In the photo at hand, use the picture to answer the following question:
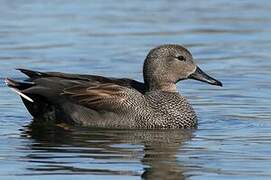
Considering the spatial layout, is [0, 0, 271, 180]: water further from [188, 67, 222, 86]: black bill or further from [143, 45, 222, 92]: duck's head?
[143, 45, 222, 92]: duck's head

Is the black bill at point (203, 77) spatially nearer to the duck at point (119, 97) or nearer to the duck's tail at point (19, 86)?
the duck at point (119, 97)

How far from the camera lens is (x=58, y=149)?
12.6 metres

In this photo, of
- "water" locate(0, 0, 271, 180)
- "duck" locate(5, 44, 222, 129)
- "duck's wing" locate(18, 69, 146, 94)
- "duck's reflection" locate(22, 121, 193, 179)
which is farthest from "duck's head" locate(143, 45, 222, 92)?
"duck's reflection" locate(22, 121, 193, 179)

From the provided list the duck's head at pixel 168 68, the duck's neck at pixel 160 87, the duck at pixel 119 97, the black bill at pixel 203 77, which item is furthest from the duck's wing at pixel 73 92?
the black bill at pixel 203 77

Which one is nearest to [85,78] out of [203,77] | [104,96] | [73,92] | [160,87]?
[73,92]

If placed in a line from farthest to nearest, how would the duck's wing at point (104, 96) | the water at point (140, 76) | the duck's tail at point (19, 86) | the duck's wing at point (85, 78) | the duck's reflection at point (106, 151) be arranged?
the duck's wing at point (85, 78) < the duck's tail at point (19, 86) < the duck's wing at point (104, 96) < the water at point (140, 76) < the duck's reflection at point (106, 151)

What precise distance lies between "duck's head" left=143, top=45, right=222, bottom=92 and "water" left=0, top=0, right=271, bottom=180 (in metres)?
0.58

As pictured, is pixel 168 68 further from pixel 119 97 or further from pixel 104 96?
pixel 104 96

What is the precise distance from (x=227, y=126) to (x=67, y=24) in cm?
847

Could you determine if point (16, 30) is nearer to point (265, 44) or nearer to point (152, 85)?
point (265, 44)

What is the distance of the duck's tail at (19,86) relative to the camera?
14.3 metres

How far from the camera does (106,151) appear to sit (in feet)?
40.6

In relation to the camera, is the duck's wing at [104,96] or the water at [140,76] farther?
the duck's wing at [104,96]

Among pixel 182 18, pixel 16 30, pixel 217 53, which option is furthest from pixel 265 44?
pixel 16 30
